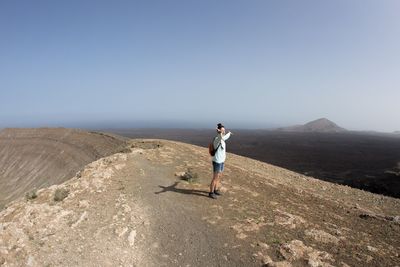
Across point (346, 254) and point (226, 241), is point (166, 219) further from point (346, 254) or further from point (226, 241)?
point (346, 254)

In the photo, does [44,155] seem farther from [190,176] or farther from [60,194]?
[190,176]

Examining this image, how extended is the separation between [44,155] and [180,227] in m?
43.0

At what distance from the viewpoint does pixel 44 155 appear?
163 feet

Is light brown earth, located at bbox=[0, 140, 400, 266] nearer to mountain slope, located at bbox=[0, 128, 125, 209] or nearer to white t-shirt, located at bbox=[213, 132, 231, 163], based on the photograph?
white t-shirt, located at bbox=[213, 132, 231, 163]

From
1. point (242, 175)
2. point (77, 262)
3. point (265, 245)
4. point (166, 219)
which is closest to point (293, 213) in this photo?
point (265, 245)

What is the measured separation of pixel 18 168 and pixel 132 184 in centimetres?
3853

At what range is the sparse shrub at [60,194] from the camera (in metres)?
15.4

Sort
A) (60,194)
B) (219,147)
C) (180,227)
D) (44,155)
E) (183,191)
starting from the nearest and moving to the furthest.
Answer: (180,227)
(219,147)
(60,194)
(183,191)
(44,155)

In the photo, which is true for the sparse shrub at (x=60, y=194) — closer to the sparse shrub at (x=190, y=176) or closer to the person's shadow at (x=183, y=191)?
the person's shadow at (x=183, y=191)

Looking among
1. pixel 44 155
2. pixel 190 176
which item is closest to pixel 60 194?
pixel 190 176

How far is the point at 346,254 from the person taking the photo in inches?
424

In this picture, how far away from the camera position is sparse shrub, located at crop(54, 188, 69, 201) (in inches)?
606

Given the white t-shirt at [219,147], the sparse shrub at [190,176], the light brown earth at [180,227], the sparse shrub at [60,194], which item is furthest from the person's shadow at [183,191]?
the sparse shrub at [60,194]

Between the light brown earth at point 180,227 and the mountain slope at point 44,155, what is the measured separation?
18501mm
